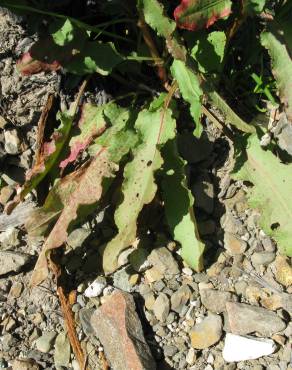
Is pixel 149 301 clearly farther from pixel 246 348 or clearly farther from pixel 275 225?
pixel 275 225

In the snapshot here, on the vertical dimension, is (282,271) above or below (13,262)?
above

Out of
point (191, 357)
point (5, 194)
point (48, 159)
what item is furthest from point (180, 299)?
point (5, 194)

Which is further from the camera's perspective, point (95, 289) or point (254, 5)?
point (95, 289)

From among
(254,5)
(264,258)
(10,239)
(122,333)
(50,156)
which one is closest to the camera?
(254,5)

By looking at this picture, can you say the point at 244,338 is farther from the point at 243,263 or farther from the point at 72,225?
the point at 72,225

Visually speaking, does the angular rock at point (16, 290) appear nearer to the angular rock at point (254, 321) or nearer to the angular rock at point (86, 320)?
the angular rock at point (86, 320)

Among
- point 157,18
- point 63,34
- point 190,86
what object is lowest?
point 63,34

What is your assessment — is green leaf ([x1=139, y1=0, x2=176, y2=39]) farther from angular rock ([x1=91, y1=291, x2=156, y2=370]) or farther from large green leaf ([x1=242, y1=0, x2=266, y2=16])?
angular rock ([x1=91, y1=291, x2=156, y2=370])

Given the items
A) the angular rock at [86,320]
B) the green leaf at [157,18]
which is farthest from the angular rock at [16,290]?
the green leaf at [157,18]
